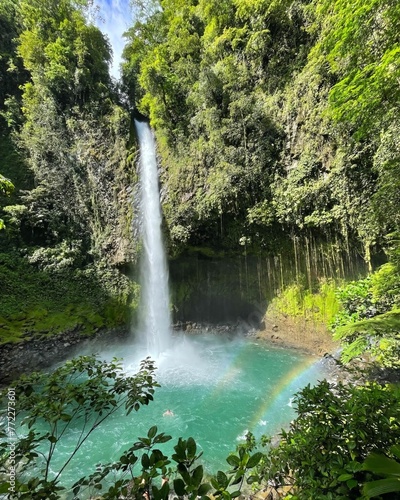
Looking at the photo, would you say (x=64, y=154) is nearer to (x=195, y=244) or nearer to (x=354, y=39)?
(x=195, y=244)

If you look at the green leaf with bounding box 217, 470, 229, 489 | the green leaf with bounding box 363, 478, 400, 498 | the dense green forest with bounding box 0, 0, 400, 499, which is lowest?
the green leaf with bounding box 363, 478, 400, 498

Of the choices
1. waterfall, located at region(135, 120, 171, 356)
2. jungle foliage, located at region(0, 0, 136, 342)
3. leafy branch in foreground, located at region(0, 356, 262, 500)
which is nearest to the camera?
leafy branch in foreground, located at region(0, 356, 262, 500)

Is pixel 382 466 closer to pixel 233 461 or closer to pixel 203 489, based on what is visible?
pixel 233 461

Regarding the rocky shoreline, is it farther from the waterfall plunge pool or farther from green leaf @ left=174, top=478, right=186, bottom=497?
green leaf @ left=174, top=478, right=186, bottom=497

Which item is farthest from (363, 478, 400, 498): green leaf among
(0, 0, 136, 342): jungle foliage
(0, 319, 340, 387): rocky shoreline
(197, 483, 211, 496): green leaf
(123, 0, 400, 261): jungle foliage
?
(0, 0, 136, 342): jungle foliage

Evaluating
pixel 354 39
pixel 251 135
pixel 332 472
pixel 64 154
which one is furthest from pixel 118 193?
pixel 332 472

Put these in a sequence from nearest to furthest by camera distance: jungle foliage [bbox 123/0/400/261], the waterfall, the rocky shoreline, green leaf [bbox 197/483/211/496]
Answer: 1. green leaf [bbox 197/483/211/496]
2. jungle foliage [bbox 123/0/400/261]
3. the rocky shoreline
4. the waterfall

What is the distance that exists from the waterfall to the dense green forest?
2.04 ft

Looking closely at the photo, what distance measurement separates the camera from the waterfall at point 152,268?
11359 millimetres

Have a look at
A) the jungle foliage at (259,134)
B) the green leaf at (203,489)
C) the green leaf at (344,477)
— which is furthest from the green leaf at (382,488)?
the jungle foliage at (259,134)

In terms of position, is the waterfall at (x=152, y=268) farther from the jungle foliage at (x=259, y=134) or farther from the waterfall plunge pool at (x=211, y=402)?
the waterfall plunge pool at (x=211, y=402)

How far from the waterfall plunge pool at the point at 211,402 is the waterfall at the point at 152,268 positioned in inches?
61.3

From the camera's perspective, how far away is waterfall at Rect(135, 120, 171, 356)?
11.4m

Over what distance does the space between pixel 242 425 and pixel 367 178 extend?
7258 millimetres
